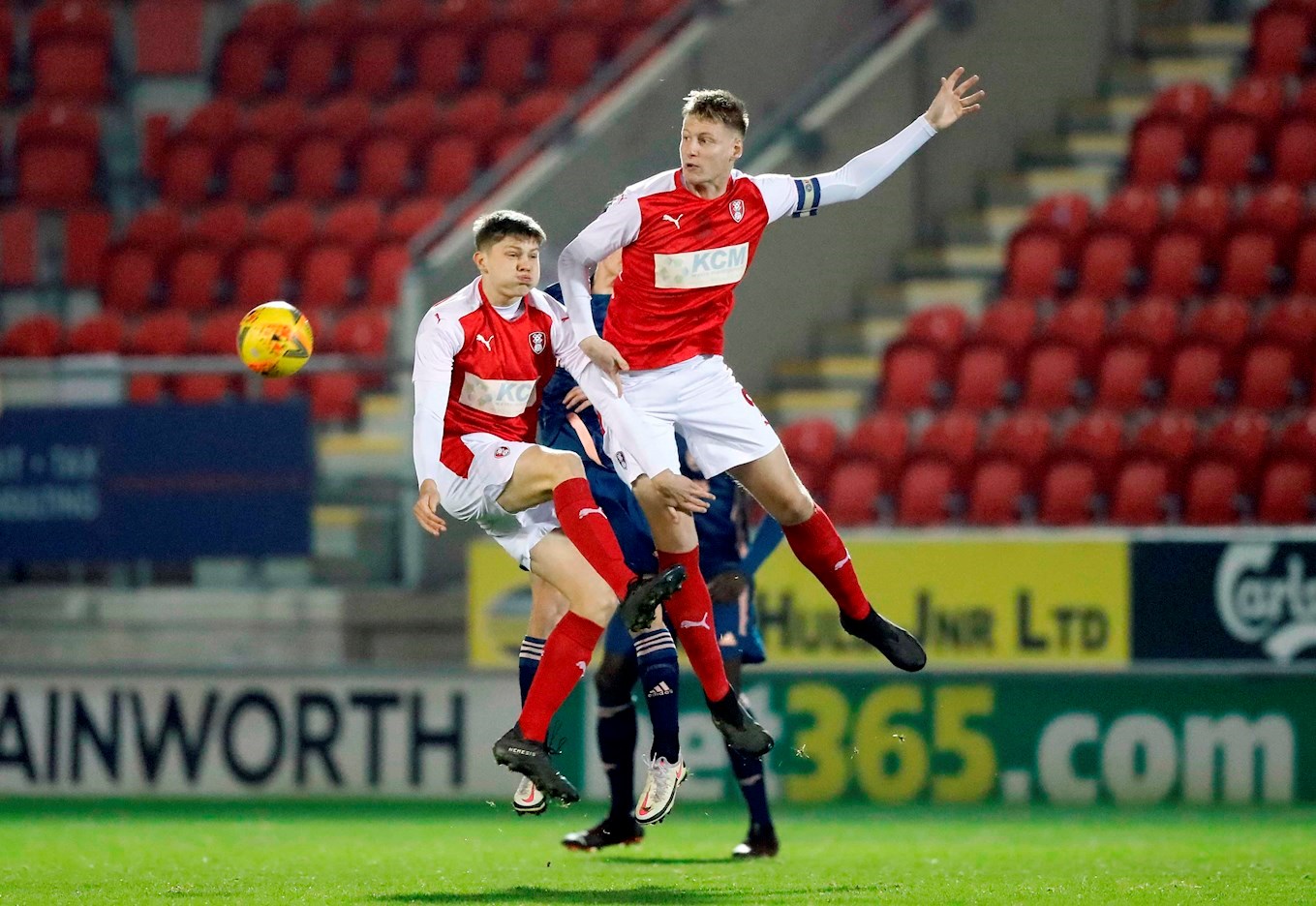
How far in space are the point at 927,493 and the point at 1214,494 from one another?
1491 millimetres

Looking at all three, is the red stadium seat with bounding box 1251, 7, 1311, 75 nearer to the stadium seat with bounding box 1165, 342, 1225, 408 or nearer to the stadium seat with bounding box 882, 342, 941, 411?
the stadium seat with bounding box 1165, 342, 1225, 408

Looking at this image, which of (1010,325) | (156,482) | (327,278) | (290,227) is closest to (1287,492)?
(1010,325)

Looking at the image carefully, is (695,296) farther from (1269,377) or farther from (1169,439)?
(1269,377)

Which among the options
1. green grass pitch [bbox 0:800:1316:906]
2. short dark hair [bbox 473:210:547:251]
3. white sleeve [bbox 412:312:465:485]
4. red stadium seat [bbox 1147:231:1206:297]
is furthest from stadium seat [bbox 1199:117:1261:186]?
white sleeve [bbox 412:312:465:485]

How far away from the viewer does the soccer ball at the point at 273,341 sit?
7148 millimetres

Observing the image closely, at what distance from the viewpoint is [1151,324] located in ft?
39.7

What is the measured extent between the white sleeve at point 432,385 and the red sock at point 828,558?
3.84 feet

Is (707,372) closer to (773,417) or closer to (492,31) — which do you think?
(773,417)

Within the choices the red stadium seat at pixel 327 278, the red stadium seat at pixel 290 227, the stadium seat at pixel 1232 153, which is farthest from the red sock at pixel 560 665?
the red stadium seat at pixel 290 227

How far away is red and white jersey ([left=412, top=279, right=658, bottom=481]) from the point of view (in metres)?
6.91

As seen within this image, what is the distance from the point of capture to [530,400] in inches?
282

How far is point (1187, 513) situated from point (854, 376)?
7.43ft

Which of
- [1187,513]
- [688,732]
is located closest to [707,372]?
[688,732]

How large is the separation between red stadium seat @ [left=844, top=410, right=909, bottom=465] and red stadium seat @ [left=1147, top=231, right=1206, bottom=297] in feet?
5.89
